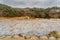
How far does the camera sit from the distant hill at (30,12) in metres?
3.33

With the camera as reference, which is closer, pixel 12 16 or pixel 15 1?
pixel 15 1

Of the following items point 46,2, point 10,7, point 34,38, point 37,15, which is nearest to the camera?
point 34,38

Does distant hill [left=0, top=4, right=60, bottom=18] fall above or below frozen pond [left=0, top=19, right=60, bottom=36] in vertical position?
above

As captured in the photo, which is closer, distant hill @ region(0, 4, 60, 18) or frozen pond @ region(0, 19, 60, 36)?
frozen pond @ region(0, 19, 60, 36)

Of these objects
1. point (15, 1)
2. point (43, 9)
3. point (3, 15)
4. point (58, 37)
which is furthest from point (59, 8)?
point (58, 37)

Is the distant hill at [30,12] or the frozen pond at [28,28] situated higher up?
the distant hill at [30,12]

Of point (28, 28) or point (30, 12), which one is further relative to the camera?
point (30, 12)

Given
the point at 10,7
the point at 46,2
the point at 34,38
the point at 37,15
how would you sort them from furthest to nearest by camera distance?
the point at 37,15 → the point at 10,7 → the point at 46,2 → the point at 34,38

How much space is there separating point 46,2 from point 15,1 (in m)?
0.53

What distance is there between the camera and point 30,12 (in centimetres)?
347

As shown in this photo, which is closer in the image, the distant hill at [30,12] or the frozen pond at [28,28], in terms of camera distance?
the frozen pond at [28,28]

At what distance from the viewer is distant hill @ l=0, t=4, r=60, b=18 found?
3329mm

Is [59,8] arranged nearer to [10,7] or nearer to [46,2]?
[46,2]

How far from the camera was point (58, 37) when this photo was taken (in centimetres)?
171
